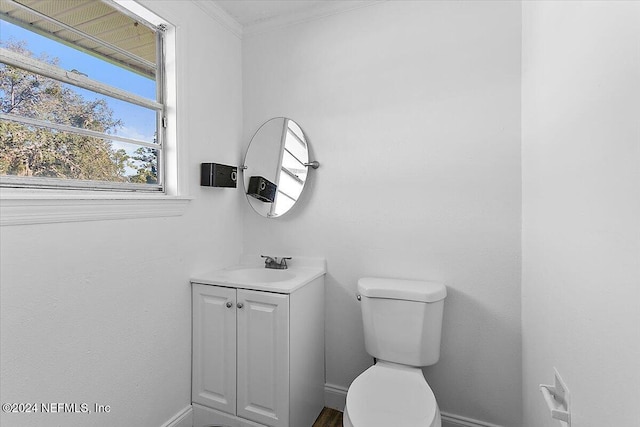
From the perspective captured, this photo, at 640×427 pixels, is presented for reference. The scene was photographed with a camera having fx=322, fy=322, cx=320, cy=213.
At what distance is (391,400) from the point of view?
130 cm

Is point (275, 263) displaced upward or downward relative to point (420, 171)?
downward

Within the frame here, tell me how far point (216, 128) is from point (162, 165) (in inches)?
16.7

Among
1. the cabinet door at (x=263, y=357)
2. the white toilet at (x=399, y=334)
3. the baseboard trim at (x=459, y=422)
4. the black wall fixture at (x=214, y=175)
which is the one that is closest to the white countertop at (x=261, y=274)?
the cabinet door at (x=263, y=357)

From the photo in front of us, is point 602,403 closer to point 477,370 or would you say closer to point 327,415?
point 477,370

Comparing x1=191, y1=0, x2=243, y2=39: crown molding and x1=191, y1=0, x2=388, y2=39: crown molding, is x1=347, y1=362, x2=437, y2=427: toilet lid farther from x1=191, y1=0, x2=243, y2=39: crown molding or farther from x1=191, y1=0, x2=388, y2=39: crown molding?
x1=191, y1=0, x2=243, y2=39: crown molding

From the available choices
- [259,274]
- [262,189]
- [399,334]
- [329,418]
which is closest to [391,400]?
[399,334]

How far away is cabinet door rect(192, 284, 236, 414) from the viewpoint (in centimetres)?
167

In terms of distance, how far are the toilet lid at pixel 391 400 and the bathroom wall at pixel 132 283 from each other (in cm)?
98

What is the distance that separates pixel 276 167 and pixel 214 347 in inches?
43.7

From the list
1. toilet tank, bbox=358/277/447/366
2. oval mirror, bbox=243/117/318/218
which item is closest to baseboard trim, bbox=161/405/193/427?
toilet tank, bbox=358/277/447/366

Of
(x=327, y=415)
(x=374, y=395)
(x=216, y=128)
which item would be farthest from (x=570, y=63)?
(x=327, y=415)

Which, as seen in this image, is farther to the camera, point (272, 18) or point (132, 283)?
point (272, 18)

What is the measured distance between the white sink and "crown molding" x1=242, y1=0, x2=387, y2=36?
1567 millimetres

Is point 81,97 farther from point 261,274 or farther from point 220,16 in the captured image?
point 261,274
